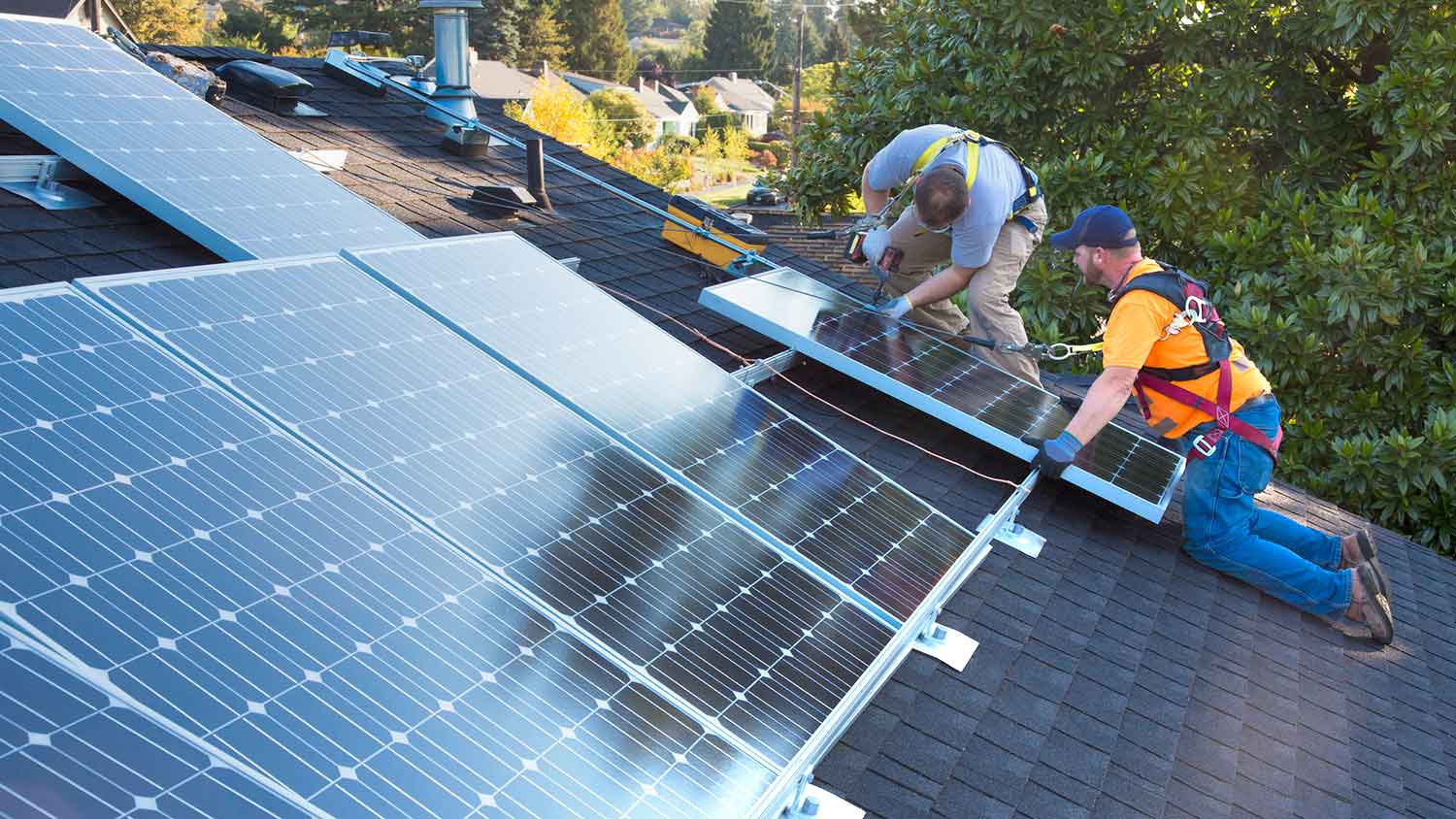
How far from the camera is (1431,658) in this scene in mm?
6363

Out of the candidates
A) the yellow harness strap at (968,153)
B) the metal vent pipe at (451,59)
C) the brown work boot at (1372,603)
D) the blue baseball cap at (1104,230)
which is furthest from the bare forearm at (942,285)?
the metal vent pipe at (451,59)

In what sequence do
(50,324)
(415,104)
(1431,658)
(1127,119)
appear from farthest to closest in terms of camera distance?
(1127,119)
(415,104)
(1431,658)
(50,324)

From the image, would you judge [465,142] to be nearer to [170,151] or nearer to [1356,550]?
[170,151]

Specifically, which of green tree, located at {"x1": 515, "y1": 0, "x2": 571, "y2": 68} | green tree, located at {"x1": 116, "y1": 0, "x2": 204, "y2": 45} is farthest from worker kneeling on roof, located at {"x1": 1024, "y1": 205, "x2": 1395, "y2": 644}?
green tree, located at {"x1": 515, "y1": 0, "x2": 571, "y2": 68}

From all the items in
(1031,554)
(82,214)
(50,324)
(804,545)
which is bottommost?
(1031,554)

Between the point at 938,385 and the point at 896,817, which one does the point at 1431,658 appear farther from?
the point at 896,817

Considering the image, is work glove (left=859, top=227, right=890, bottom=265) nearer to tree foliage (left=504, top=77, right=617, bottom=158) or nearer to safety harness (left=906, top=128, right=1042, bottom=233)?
safety harness (left=906, top=128, right=1042, bottom=233)

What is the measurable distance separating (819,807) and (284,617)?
168 cm

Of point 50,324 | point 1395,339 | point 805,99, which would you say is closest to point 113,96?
point 50,324

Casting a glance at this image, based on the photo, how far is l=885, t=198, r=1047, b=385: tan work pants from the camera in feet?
25.3

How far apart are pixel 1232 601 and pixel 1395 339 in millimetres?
7724

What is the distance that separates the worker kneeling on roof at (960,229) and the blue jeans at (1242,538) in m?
1.62

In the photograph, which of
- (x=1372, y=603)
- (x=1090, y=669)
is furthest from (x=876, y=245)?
(x=1090, y=669)

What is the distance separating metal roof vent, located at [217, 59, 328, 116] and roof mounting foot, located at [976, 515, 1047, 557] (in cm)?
672
